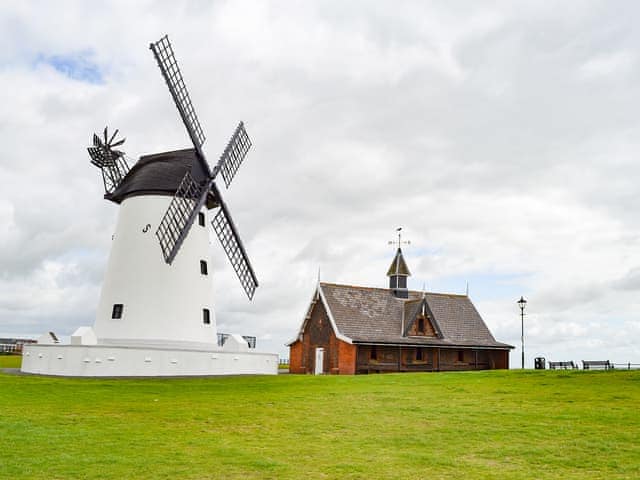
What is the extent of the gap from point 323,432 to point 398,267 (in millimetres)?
30680

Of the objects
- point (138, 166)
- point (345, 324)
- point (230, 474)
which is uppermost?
point (138, 166)

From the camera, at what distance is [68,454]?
1239cm

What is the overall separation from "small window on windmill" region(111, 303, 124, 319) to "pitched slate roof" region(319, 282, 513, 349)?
40.2 feet

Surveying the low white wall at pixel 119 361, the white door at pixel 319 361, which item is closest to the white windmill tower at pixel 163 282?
the low white wall at pixel 119 361

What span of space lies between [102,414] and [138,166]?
72.3 ft

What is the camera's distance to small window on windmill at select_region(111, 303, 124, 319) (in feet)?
109

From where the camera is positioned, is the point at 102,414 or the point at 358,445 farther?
the point at 102,414

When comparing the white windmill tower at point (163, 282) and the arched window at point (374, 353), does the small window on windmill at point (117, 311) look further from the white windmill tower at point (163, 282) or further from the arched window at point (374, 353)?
the arched window at point (374, 353)

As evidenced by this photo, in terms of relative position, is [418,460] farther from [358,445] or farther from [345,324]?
[345,324]

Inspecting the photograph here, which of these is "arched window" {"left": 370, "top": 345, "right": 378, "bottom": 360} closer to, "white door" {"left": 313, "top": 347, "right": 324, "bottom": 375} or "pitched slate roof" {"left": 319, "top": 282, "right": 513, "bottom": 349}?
"pitched slate roof" {"left": 319, "top": 282, "right": 513, "bottom": 349}

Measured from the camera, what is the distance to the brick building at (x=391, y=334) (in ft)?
128

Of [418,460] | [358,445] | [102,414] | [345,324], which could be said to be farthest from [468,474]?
[345,324]

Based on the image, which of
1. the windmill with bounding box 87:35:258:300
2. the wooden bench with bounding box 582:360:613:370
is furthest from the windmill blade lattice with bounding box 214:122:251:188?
the wooden bench with bounding box 582:360:613:370

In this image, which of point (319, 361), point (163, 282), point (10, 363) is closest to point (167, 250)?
point (163, 282)
